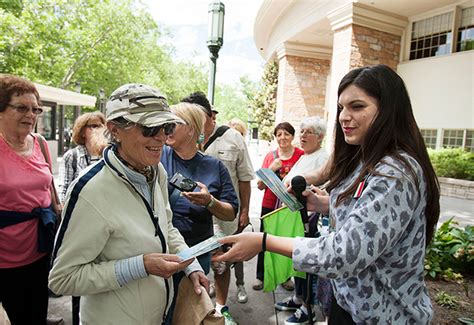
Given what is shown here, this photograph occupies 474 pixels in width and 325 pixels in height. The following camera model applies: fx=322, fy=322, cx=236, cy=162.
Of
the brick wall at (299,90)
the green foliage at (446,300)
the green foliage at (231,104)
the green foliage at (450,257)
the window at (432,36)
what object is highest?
the green foliage at (231,104)

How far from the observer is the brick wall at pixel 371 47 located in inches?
355

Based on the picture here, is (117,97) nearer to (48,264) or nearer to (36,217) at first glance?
(36,217)

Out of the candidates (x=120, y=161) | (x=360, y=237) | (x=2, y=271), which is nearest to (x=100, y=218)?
(x=120, y=161)

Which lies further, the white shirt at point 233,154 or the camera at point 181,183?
the white shirt at point 233,154

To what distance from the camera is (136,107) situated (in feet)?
4.77

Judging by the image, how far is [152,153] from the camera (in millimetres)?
1538

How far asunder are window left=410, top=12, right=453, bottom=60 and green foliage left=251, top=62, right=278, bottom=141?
5.94 metres

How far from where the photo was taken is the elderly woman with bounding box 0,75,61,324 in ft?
7.16

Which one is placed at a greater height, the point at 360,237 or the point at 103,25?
the point at 103,25

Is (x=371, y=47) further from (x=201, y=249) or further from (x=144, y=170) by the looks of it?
(x=201, y=249)

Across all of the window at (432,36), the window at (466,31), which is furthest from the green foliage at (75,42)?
the window at (466,31)

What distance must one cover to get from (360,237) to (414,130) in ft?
1.79

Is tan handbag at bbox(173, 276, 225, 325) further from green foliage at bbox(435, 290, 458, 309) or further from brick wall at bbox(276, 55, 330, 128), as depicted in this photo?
brick wall at bbox(276, 55, 330, 128)

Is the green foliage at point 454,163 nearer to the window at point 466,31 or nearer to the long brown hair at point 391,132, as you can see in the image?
the window at point 466,31
